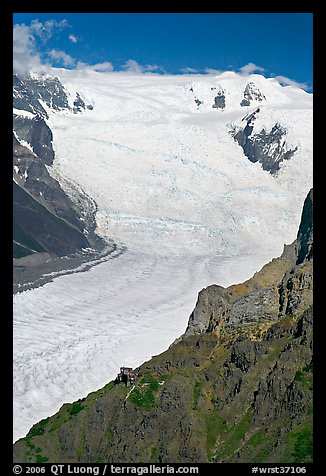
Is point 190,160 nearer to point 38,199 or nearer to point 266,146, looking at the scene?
point 266,146

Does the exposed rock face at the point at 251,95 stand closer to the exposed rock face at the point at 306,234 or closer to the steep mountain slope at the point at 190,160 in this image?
the steep mountain slope at the point at 190,160

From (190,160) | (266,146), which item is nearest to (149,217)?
(190,160)

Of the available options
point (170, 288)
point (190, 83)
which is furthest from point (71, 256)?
point (190, 83)

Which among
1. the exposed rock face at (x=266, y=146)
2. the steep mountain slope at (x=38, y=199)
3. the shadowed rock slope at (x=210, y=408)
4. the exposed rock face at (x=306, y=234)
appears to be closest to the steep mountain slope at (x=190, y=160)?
the exposed rock face at (x=266, y=146)

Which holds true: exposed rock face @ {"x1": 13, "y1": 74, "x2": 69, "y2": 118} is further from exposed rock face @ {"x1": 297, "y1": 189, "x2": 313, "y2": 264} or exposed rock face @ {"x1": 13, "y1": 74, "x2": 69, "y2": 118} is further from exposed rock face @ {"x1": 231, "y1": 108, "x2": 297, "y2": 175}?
exposed rock face @ {"x1": 297, "y1": 189, "x2": 313, "y2": 264}

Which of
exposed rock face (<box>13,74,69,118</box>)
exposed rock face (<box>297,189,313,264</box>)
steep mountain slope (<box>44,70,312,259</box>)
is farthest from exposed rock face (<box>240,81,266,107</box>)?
exposed rock face (<box>297,189,313,264</box>)

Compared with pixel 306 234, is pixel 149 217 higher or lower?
higher
